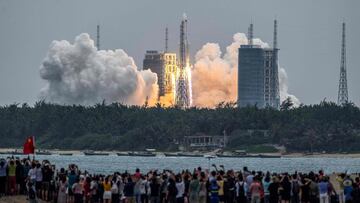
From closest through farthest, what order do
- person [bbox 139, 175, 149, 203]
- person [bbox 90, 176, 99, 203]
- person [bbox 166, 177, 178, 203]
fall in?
1. person [bbox 166, 177, 178, 203]
2. person [bbox 139, 175, 149, 203]
3. person [bbox 90, 176, 99, 203]

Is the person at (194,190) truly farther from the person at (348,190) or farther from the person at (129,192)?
the person at (348,190)

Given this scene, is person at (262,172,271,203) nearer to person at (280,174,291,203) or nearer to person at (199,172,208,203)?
person at (280,174,291,203)

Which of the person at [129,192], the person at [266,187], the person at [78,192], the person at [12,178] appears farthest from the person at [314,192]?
the person at [12,178]

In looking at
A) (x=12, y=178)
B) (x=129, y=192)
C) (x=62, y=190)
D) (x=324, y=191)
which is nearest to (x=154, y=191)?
(x=129, y=192)

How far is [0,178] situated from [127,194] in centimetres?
715

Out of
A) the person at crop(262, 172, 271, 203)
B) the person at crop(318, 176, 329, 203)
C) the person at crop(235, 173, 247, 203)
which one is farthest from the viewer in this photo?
the person at crop(262, 172, 271, 203)

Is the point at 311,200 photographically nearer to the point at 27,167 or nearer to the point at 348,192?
the point at 348,192

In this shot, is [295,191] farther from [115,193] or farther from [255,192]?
[115,193]

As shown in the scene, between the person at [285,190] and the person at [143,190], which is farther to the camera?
the person at [143,190]

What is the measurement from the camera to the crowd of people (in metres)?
57.2

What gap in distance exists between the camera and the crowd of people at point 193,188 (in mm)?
57188

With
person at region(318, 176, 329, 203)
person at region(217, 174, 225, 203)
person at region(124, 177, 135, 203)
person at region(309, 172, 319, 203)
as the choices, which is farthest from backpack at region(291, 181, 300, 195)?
person at region(124, 177, 135, 203)

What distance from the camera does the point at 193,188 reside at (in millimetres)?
56594

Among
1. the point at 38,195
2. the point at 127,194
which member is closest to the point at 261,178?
the point at 127,194
